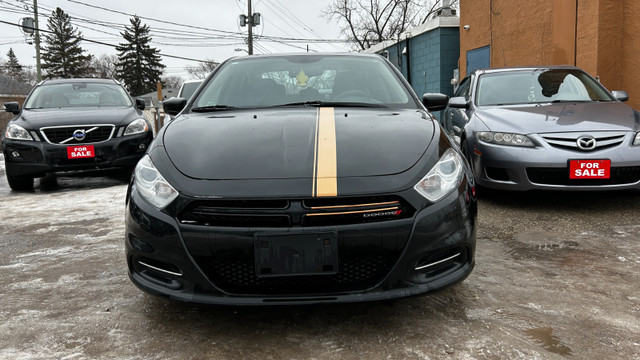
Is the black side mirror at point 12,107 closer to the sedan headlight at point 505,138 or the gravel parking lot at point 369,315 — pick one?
the gravel parking lot at point 369,315

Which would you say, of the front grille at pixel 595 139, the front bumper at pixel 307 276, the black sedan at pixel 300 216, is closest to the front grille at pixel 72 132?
the black sedan at pixel 300 216

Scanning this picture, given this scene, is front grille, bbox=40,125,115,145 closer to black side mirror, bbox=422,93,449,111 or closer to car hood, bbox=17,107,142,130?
car hood, bbox=17,107,142,130

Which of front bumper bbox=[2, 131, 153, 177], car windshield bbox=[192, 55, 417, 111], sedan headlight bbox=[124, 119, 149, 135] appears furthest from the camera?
sedan headlight bbox=[124, 119, 149, 135]

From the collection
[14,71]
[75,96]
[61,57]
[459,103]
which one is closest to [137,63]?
[61,57]

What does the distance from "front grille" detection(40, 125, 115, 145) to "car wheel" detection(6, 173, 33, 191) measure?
672 millimetres

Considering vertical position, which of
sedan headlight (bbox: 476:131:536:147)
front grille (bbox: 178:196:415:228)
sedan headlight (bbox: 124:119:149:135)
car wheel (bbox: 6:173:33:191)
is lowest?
car wheel (bbox: 6:173:33:191)

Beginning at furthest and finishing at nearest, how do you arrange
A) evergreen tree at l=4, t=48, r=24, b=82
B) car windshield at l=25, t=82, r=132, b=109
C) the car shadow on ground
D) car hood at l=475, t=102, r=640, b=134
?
evergreen tree at l=4, t=48, r=24, b=82 < car windshield at l=25, t=82, r=132, b=109 < the car shadow on ground < car hood at l=475, t=102, r=640, b=134

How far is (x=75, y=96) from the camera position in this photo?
7.22 m

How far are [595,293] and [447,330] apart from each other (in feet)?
3.10

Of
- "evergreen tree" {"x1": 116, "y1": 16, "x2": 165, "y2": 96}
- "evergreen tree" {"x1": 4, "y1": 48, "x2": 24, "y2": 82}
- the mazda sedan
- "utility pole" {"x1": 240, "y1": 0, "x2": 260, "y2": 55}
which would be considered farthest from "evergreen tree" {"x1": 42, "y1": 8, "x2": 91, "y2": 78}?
the mazda sedan

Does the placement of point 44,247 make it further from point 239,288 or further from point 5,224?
point 239,288

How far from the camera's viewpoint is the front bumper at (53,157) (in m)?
6.02

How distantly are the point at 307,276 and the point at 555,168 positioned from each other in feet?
9.54

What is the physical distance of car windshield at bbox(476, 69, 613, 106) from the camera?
520cm
